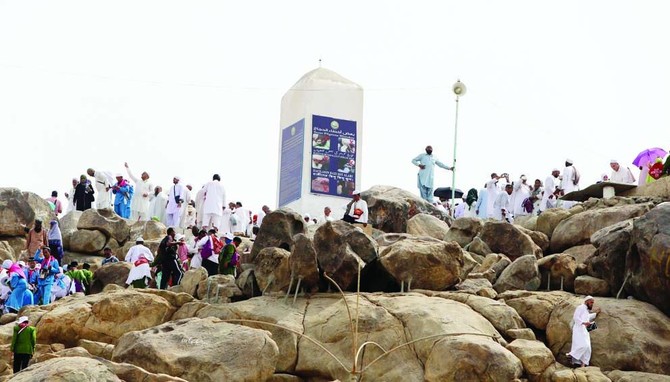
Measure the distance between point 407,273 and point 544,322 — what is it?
3142mm

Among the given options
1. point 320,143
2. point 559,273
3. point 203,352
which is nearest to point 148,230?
point 320,143

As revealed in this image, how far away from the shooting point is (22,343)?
26094mm

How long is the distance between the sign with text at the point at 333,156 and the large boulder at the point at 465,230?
20.0 ft

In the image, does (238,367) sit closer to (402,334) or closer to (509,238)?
(402,334)

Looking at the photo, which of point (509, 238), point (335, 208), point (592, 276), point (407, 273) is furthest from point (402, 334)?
point (335, 208)

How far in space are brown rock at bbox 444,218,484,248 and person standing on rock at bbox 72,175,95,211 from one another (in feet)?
39.9

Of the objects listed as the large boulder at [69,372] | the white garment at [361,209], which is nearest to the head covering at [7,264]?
the white garment at [361,209]

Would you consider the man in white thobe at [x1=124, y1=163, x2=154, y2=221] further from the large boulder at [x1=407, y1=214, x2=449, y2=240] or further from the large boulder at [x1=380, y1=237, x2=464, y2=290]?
the large boulder at [x1=380, y1=237, x2=464, y2=290]

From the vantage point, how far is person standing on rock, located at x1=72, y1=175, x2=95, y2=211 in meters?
41.4

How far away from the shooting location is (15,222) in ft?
128

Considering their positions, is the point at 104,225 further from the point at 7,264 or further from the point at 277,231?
the point at 277,231

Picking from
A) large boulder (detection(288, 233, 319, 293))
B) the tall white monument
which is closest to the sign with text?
→ the tall white monument

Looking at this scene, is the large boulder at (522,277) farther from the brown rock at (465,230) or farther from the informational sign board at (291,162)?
the informational sign board at (291,162)

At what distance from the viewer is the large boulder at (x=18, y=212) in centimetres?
3884
